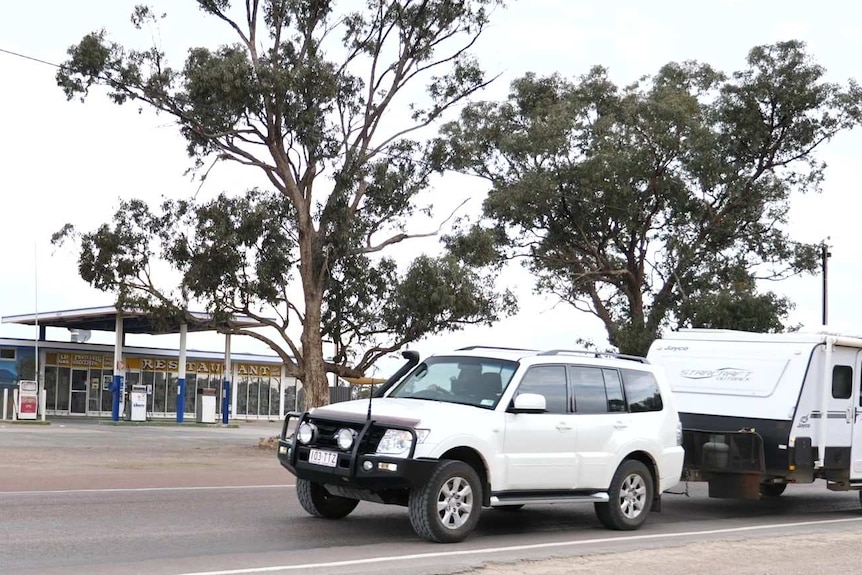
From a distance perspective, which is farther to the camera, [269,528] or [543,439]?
[543,439]

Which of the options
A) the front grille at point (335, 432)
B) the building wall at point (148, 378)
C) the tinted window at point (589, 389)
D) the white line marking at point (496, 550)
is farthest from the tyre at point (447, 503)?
the building wall at point (148, 378)

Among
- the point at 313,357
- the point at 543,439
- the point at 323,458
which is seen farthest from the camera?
the point at 313,357

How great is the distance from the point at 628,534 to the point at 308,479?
3617 mm

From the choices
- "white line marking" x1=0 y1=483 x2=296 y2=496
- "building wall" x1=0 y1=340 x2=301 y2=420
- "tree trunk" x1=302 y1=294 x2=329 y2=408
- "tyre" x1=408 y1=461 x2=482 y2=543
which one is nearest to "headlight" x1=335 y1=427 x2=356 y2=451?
"tyre" x1=408 y1=461 x2=482 y2=543

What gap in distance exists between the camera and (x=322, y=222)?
96.4 feet

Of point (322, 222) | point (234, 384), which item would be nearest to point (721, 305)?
point (322, 222)

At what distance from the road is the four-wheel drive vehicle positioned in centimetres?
39

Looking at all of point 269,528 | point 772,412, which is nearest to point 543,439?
point 269,528

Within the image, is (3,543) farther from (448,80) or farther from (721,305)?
(721,305)

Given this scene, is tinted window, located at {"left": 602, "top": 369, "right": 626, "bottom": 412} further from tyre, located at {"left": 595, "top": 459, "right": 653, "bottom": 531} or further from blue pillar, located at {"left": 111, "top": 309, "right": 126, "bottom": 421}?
blue pillar, located at {"left": 111, "top": 309, "right": 126, "bottom": 421}

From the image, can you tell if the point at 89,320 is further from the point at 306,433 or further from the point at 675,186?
the point at 306,433

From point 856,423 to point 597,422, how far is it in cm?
486

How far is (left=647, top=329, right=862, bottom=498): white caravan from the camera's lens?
14.3 m

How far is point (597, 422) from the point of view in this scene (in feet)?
40.1
